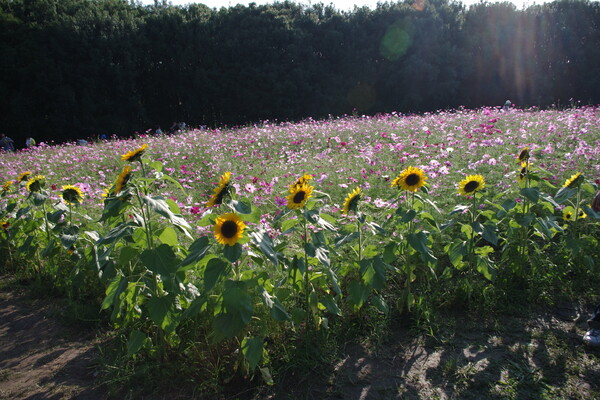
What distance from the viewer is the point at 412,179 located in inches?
89.3

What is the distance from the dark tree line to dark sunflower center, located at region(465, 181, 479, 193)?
1836 centimetres

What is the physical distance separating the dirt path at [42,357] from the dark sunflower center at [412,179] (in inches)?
74.1

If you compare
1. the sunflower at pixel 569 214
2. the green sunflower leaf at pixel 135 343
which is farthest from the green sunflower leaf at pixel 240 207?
the sunflower at pixel 569 214

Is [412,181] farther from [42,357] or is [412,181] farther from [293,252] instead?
[42,357]

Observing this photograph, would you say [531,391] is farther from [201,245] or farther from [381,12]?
[381,12]

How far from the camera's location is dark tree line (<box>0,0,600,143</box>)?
20.1 meters

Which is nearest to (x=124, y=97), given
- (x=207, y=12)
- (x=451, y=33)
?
(x=207, y=12)

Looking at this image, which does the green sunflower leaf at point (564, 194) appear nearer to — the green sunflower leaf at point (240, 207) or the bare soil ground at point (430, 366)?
the bare soil ground at point (430, 366)

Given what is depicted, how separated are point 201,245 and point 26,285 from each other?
251 cm

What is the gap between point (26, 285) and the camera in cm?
346

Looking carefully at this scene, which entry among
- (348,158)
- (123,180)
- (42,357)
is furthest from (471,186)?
(348,158)

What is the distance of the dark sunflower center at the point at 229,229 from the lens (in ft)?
5.66

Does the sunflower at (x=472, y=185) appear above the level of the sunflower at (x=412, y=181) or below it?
below

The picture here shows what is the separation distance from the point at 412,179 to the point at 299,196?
2.13ft
